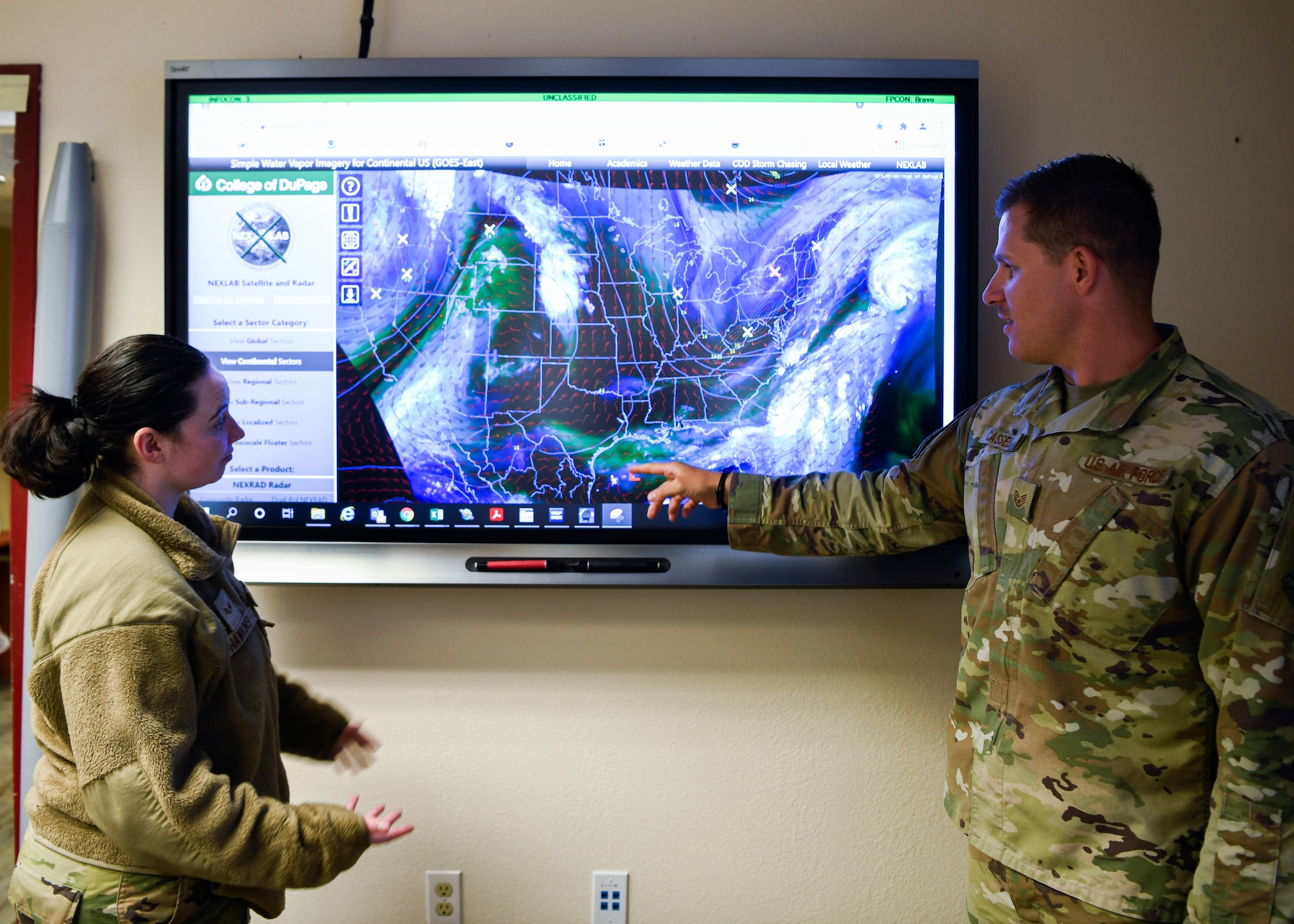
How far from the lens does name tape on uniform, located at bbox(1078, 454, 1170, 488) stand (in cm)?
119

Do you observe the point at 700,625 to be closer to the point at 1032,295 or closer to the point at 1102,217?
the point at 1032,295

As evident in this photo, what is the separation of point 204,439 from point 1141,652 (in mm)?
1539

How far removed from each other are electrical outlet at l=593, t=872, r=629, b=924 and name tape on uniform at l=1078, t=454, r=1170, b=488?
4.67 ft

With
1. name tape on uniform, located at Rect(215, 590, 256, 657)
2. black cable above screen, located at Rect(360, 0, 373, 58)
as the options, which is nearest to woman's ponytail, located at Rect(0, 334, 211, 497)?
name tape on uniform, located at Rect(215, 590, 256, 657)

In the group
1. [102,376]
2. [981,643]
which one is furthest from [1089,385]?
[102,376]

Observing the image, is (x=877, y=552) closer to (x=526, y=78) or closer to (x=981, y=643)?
(x=981, y=643)

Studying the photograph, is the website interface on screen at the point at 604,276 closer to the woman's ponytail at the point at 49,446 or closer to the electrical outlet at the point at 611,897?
the woman's ponytail at the point at 49,446

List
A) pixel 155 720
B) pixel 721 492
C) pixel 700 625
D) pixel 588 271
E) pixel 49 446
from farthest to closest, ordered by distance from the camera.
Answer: pixel 700 625 < pixel 588 271 < pixel 721 492 < pixel 49 446 < pixel 155 720

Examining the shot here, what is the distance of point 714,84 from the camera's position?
1.76 meters

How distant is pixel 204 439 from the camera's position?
1.29 meters

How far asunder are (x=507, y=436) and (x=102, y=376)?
0.79m

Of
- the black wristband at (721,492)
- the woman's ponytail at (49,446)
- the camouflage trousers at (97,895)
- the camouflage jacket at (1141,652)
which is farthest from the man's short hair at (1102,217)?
the camouflage trousers at (97,895)

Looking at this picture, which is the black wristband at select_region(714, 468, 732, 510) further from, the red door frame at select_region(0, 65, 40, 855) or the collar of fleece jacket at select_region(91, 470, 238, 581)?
the red door frame at select_region(0, 65, 40, 855)

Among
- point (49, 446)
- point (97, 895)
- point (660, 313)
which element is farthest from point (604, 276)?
point (97, 895)
